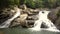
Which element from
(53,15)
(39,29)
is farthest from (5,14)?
(53,15)

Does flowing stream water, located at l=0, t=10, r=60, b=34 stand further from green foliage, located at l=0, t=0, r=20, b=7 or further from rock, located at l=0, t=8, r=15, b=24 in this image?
green foliage, located at l=0, t=0, r=20, b=7

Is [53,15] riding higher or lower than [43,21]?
higher

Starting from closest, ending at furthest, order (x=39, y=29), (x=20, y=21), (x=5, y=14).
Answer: (x=39, y=29) → (x=20, y=21) → (x=5, y=14)

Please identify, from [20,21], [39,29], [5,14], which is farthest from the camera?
[5,14]

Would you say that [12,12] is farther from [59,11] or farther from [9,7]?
[59,11]

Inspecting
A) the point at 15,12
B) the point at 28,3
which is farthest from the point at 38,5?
the point at 15,12

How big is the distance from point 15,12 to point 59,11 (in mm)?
1761

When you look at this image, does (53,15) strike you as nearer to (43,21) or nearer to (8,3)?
(43,21)

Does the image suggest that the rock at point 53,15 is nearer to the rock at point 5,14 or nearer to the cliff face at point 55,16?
the cliff face at point 55,16

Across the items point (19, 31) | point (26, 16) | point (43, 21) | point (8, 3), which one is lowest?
point (19, 31)

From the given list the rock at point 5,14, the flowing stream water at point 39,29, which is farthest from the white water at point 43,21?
the rock at point 5,14

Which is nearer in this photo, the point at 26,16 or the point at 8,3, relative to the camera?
the point at 26,16

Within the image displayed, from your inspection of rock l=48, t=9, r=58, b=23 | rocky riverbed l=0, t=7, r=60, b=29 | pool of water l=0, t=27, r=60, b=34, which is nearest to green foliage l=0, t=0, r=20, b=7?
rocky riverbed l=0, t=7, r=60, b=29

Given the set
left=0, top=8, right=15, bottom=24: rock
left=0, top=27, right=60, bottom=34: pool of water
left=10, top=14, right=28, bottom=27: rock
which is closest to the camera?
left=0, top=27, right=60, bottom=34: pool of water
